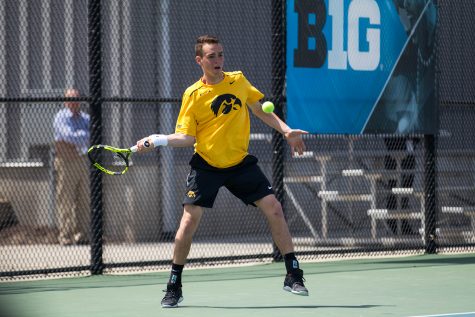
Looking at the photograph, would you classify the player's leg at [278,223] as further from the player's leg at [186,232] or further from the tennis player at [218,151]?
the player's leg at [186,232]

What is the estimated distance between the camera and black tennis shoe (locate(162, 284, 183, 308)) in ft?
26.6

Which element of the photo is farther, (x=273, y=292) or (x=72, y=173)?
(x=72, y=173)

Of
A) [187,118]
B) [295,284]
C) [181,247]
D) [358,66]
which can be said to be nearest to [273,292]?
[295,284]

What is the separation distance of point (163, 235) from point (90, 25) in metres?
4.81

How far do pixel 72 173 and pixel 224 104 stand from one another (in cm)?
644

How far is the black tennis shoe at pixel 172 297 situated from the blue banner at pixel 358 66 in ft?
12.0

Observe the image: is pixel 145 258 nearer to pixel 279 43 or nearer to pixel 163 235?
pixel 163 235

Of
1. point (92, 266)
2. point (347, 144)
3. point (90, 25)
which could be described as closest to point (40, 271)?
point (92, 266)

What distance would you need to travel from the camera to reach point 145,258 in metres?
12.9

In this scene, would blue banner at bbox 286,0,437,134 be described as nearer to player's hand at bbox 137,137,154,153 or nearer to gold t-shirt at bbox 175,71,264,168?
gold t-shirt at bbox 175,71,264,168

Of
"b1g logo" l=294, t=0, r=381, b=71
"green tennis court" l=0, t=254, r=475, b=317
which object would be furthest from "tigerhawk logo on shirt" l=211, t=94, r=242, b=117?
"b1g logo" l=294, t=0, r=381, b=71

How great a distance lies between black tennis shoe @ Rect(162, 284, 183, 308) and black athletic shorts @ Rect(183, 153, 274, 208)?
0.65 meters

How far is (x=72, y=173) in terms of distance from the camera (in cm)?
1456

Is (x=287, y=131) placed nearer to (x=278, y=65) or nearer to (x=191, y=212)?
(x=191, y=212)
